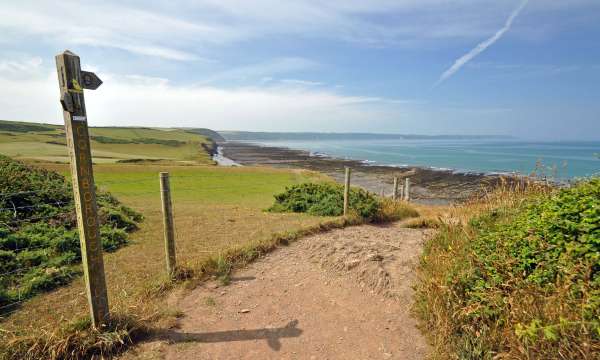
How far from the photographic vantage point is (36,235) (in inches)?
257

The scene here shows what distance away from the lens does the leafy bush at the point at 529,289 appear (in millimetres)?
2680

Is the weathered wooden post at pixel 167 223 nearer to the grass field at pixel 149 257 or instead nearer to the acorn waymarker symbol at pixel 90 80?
the grass field at pixel 149 257

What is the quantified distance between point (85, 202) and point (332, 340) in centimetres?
358

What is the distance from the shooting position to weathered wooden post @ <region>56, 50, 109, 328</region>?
3.32 meters

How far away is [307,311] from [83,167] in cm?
366

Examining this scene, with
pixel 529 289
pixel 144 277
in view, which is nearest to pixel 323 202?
pixel 144 277

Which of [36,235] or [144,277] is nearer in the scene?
[144,277]

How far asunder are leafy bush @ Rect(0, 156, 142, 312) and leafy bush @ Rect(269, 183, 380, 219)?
6082mm

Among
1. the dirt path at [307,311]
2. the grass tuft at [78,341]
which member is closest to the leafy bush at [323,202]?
the dirt path at [307,311]

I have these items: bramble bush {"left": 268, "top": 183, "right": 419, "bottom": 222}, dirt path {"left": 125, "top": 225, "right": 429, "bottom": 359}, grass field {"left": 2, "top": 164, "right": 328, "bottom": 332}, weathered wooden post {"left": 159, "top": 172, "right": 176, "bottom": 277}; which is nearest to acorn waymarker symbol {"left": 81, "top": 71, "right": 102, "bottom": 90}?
weathered wooden post {"left": 159, "top": 172, "right": 176, "bottom": 277}

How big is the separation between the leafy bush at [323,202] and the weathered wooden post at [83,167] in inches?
310

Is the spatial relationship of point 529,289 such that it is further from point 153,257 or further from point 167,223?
point 153,257

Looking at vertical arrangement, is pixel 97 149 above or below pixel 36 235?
below

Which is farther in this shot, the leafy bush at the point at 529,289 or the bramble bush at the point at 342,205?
the bramble bush at the point at 342,205
